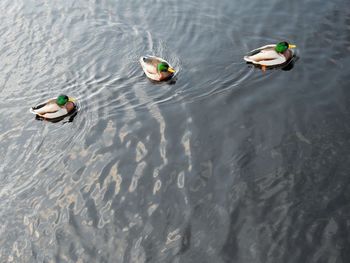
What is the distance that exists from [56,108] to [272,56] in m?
5.88

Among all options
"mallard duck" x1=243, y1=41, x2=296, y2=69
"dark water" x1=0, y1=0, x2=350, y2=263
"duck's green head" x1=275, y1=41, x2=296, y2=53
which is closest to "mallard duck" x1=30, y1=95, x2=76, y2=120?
"dark water" x1=0, y1=0, x2=350, y2=263

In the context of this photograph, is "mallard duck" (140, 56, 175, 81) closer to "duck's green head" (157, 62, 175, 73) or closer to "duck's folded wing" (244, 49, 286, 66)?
"duck's green head" (157, 62, 175, 73)

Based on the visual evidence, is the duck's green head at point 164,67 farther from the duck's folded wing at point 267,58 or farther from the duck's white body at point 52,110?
the duck's white body at point 52,110

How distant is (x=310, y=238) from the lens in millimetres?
8711

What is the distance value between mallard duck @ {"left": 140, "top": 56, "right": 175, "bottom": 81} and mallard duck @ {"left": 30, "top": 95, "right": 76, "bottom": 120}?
7.52 ft

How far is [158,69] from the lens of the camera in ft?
42.8

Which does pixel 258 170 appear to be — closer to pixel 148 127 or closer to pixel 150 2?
pixel 148 127

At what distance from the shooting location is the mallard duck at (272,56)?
13.0 meters

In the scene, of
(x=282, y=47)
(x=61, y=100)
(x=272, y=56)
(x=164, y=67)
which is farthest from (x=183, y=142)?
(x=282, y=47)

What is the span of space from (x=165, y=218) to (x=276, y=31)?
7.71 metres

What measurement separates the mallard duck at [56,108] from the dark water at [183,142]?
303 mm

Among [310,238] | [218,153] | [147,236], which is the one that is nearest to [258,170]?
[218,153]

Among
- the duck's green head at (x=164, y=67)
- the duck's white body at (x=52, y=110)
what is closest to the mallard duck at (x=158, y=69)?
the duck's green head at (x=164, y=67)

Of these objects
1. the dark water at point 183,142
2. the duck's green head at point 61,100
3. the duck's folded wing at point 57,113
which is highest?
the duck's green head at point 61,100
